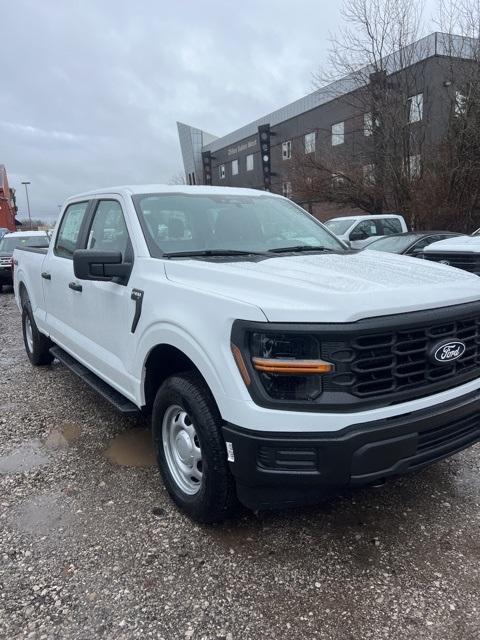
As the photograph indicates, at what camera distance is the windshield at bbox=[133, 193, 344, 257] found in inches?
141

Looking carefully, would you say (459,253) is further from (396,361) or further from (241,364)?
(241,364)

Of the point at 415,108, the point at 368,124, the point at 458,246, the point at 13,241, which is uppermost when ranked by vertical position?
the point at 415,108

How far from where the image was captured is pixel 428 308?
Answer: 2545 mm

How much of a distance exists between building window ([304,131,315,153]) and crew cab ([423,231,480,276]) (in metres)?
30.1

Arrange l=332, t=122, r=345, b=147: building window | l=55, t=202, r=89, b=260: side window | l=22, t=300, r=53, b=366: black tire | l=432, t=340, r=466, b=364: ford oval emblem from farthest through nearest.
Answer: l=332, t=122, r=345, b=147: building window < l=22, t=300, r=53, b=366: black tire < l=55, t=202, r=89, b=260: side window < l=432, t=340, r=466, b=364: ford oval emblem

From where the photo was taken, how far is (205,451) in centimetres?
269

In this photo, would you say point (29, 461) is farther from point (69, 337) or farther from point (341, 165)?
point (341, 165)

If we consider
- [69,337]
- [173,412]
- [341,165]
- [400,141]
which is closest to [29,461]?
[69,337]

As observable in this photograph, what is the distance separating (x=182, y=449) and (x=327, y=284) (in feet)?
4.30

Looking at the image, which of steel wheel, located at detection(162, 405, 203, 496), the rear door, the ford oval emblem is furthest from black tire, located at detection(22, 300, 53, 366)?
the ford oval emblem

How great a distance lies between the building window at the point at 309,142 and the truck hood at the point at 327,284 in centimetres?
3437

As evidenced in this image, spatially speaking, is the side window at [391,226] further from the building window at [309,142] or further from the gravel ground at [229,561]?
the building window at [309,142]

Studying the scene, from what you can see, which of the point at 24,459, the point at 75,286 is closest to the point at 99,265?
the point at 75,286

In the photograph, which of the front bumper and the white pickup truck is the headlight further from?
the front bumper
